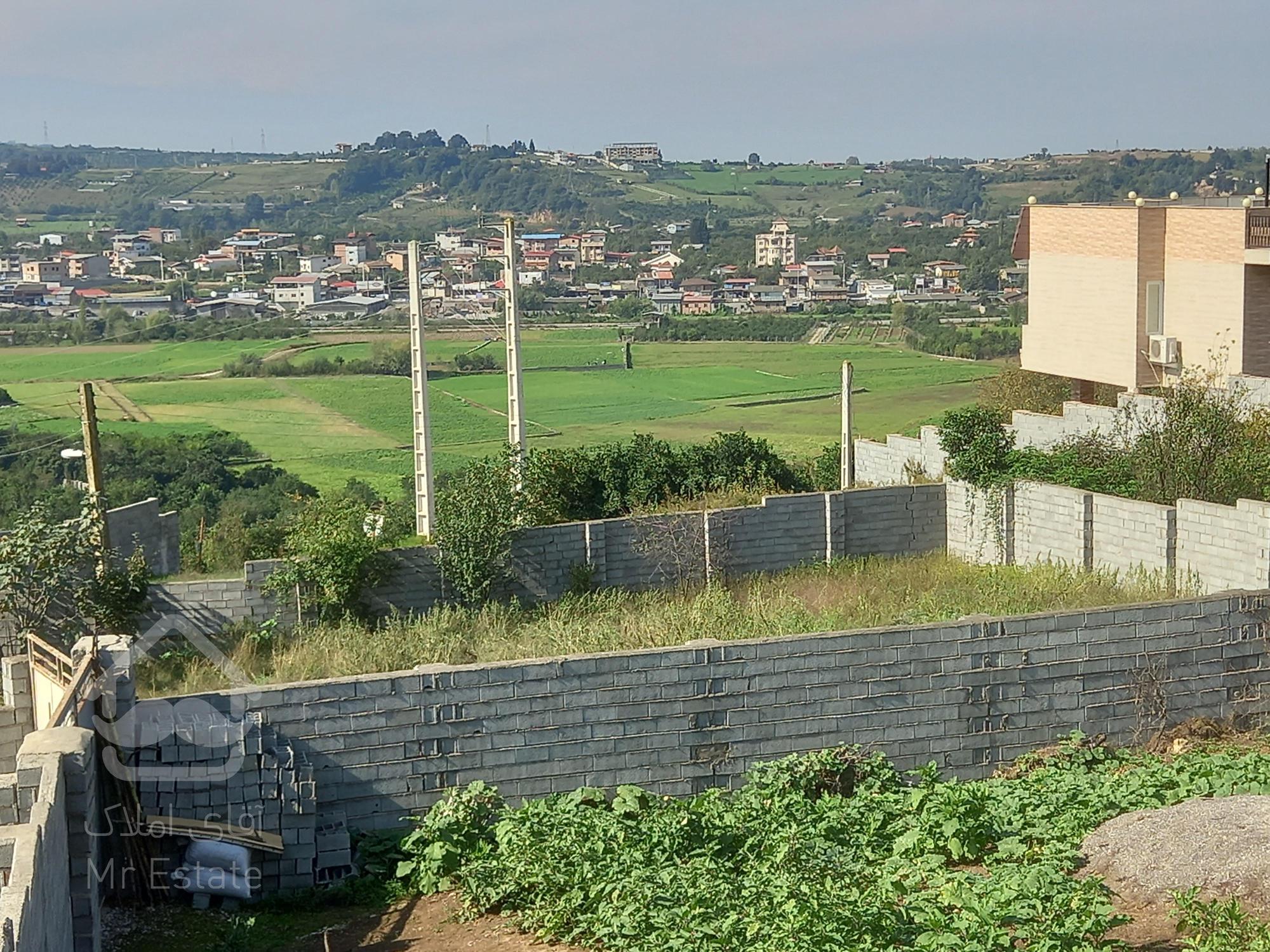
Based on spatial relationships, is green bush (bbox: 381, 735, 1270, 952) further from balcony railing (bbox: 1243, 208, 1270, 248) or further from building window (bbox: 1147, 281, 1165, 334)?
building window (bbox: 1147, 281, 1165, 334)

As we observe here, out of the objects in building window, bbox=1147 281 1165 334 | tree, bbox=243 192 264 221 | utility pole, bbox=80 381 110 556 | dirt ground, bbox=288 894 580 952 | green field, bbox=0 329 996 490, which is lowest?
green field, bbox=0 329 996 490

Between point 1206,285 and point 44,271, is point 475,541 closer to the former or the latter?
point 1206,285

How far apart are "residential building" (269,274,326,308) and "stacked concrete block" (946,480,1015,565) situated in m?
70.4

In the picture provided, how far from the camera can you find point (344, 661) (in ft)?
40.4

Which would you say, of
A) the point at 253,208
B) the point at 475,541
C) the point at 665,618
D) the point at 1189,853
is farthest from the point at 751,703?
the point at 253,208

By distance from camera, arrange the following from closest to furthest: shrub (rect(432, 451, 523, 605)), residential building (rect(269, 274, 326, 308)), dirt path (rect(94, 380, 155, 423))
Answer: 1. shrub (rect(432, 451, 523, 605))
2. dirt path (rect(94, 380, 155, 423))
3. residential building (rect(269, 274, 326, 308))

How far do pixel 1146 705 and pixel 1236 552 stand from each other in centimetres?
268

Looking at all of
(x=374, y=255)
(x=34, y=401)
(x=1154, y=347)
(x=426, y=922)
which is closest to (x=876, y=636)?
(x=426, y=922)

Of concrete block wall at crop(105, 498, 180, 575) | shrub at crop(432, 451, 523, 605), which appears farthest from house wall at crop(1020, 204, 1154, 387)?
concrete block wall at crop(105, 498, 180, 575)

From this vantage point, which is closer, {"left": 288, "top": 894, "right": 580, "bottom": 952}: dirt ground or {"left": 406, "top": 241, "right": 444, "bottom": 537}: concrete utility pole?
{"left": 288, "top": 894, "right": 580, "bottom": 952}: dirt ground

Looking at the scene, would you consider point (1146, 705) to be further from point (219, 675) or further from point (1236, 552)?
point (219, 675)

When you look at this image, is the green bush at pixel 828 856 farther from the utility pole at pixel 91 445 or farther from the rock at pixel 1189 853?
the utility pole at pixel 91 445

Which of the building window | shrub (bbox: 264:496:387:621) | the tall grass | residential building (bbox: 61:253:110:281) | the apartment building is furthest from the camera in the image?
residential building (bbox: 61:253:110:281)

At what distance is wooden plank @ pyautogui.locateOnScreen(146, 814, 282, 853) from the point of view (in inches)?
376
